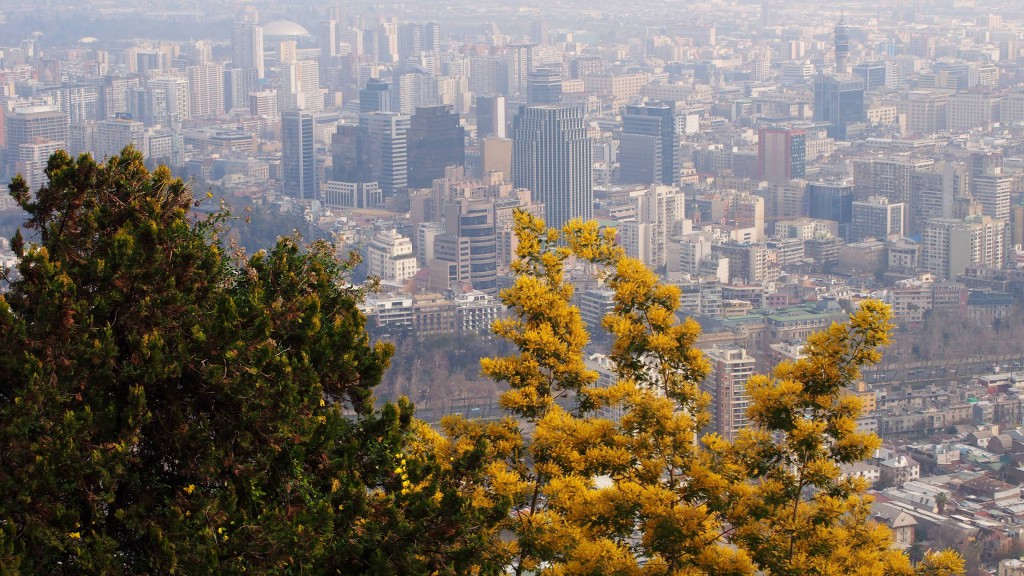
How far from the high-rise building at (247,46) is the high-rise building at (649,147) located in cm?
1671

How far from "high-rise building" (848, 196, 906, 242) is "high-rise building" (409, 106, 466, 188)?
28.3 ft

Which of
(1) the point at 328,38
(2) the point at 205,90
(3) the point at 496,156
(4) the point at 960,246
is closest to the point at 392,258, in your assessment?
(4) the point at 960,246

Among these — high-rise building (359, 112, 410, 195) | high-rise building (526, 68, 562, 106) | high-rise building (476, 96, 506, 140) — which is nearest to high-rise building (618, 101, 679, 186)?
high-rise building (476, 96, 506, 140)

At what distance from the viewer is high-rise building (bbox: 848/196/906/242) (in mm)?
28000

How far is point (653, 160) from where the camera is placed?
35.2m

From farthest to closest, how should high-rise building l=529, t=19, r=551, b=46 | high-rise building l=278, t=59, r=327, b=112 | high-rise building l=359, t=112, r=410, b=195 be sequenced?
high-rise building l=529, t=19, r=551, b=46, high-rise building l=278, t=59, r=327, b=112, high-rise building l=359, t=112, r=410, b=195

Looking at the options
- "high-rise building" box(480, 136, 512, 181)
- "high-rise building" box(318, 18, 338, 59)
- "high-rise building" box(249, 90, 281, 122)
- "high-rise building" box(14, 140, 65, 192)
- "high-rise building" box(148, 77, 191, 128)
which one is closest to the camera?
"high-rise building" box(14, 140, 65, 192)

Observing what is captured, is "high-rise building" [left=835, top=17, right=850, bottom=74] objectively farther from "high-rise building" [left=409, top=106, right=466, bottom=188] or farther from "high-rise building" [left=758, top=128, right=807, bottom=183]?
"high-rise building" [left=409, top=106, right=466, bottom=188]

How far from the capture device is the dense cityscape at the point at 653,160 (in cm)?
1645

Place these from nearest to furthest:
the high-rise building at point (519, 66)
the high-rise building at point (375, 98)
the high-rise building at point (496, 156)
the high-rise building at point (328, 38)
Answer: the high-rise building at point (496, 156) < the high-rise building at point (375, 98) < the high-rise building at point (519, 66) < the high-rise building at point (328, 38)

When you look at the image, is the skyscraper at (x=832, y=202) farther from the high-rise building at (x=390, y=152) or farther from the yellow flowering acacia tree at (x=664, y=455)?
the yellow flowering acacia tree at (x=664, y=455)

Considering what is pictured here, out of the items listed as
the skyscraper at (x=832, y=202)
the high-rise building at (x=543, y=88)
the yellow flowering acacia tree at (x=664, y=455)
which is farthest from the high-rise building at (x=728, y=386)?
the high-rise building at (x=543, y=88)

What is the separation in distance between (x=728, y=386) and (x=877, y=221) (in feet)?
52.3

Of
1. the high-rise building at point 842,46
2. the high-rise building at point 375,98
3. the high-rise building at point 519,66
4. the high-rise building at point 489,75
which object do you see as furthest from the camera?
the high-rise building at point 842,46
